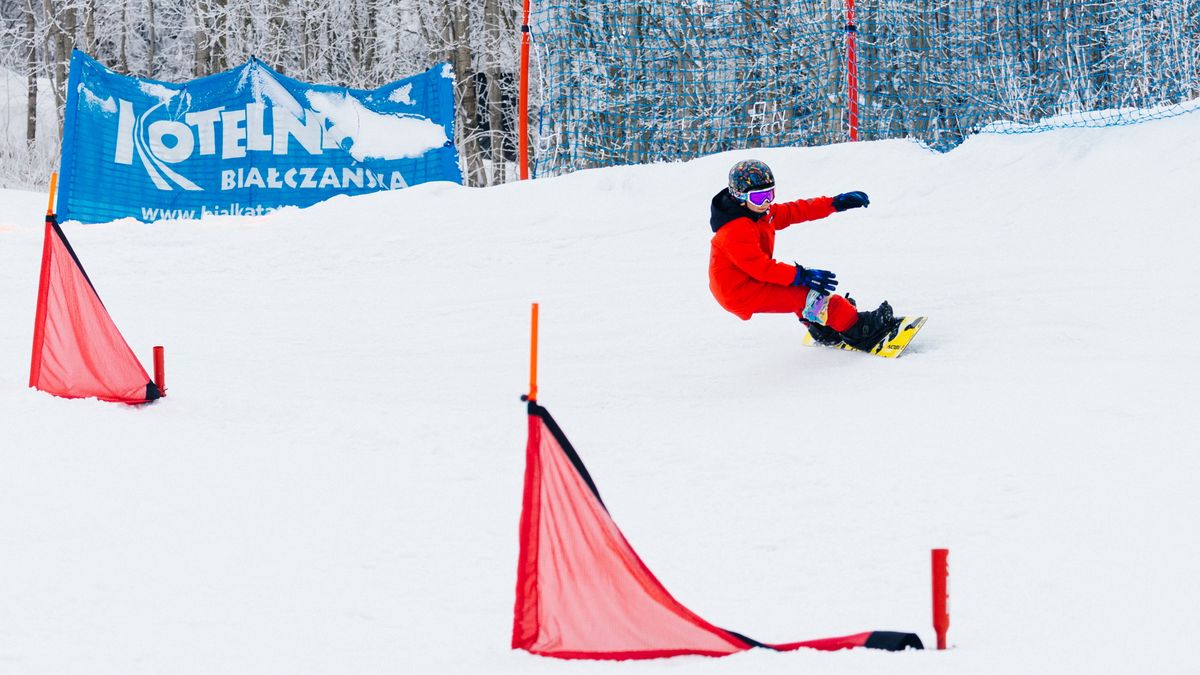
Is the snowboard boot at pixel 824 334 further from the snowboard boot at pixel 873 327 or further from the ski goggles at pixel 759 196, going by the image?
the ski goggles at pixel 759 196

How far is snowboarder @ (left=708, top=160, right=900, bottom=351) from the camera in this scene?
6391 millimetres

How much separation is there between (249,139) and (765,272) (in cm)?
810

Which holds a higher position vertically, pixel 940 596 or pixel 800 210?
pixel 800 210

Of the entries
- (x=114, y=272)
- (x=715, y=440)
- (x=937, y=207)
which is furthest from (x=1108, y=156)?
(x=114, y=272)

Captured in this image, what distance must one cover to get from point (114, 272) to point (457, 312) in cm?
305

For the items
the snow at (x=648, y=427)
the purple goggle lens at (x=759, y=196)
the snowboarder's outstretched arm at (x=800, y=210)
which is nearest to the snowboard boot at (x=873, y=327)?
the snow at (x=648, y=427)

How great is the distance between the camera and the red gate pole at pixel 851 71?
34.4 feet

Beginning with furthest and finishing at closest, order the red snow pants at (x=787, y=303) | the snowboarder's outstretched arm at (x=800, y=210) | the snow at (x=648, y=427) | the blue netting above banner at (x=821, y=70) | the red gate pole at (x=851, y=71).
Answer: the red gate pole at (x=851, y=71) < the blue netting above banner at (x=821, y=70) < the snowboarder's outstretched arm at (x=800, y=210) < the red snow pants at (x=787, y=303) < the snow at (x=648, y=427)

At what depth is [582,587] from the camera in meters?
3.43

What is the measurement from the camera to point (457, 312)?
28.5 ft

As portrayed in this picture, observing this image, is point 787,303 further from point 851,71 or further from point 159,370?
point 851,71

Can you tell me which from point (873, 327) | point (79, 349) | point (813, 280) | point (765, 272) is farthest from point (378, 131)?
point (873, 327)

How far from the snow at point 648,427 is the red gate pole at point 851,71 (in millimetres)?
747

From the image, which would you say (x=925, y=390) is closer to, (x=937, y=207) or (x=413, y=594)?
(x=413, y=594)
